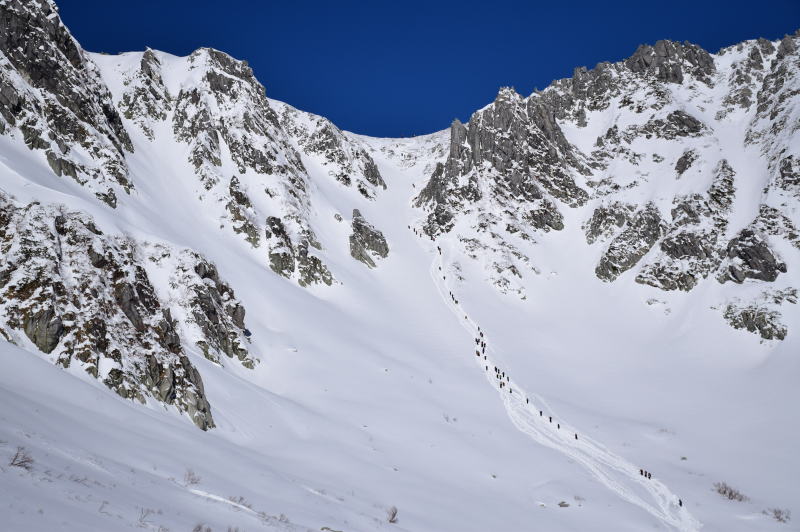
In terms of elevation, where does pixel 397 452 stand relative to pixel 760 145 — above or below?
below

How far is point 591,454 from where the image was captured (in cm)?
2677

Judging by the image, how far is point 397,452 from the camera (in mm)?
22641

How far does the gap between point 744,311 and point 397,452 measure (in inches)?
1799

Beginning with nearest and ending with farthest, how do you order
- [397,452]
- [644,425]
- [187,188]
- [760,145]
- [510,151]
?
[397,452] < [644,425] < [187,188] < [760,145] < [510,151]

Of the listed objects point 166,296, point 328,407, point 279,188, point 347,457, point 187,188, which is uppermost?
point 279,188

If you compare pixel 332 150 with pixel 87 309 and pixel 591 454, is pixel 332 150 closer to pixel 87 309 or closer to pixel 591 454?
pixel 87 309

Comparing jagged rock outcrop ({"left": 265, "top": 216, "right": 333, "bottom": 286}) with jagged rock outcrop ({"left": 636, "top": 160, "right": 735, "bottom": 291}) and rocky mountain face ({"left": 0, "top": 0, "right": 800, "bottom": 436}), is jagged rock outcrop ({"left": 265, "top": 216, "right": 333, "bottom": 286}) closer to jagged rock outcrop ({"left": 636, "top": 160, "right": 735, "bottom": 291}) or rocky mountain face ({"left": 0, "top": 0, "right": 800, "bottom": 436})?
rocky mountain face ({"left": 0, "top": 0, "right": 800, "bottom": 436})

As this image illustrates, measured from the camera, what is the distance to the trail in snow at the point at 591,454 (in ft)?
68.5

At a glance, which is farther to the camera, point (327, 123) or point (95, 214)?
point (327, 123)

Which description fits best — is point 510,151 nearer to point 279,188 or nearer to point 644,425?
point 279,188

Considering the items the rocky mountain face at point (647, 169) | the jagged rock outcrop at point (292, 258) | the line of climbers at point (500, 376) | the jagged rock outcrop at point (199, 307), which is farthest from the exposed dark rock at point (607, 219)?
the jagged rock outcrop at point (199, 307)

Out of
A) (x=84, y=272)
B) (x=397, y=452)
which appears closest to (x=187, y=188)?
(x=84, y=272)

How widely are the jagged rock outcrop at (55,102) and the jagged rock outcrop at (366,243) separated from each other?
94.2 feet

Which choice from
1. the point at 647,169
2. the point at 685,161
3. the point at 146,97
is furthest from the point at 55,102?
the point at 685,161
